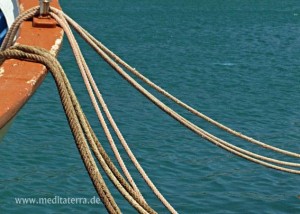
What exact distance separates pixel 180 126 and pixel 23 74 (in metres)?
17.8

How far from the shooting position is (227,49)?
Result: 45.0m

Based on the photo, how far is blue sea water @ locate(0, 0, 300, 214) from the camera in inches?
687

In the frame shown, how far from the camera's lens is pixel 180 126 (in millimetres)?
23453

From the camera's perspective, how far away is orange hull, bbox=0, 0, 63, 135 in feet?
17.8

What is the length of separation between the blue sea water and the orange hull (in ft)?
32.2

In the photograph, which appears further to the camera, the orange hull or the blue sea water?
the blue sea water

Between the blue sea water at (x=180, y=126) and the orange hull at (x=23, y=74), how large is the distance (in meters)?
9.81

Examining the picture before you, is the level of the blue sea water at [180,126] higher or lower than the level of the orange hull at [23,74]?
lower

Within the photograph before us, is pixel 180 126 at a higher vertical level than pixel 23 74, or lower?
lower

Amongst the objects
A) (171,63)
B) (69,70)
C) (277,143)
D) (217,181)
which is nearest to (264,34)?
(171,63)

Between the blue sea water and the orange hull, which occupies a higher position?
the orange hull

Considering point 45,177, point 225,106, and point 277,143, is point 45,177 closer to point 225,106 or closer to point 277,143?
point 277,143

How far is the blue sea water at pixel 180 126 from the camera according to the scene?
17.4 meters

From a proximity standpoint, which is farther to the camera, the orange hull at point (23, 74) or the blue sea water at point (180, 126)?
the blue sea water at point (180, 126)
